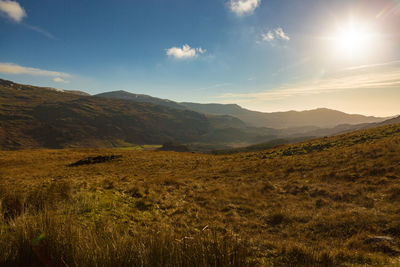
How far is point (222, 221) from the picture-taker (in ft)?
24.2

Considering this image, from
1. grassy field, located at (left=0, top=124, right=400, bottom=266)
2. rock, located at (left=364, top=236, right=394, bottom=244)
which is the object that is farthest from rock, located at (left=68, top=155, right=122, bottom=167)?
rock, located at (left=364, top=236, right=394, bottom=244)

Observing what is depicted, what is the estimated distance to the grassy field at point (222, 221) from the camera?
2.44 m

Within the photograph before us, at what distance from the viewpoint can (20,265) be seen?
2.46 m

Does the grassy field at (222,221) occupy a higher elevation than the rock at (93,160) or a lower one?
higher

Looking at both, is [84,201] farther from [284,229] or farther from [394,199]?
[394,199]

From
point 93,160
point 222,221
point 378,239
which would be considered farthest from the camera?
point 93,160

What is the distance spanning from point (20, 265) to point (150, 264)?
182 centimetres

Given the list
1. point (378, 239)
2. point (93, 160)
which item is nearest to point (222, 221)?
point (378, 239)

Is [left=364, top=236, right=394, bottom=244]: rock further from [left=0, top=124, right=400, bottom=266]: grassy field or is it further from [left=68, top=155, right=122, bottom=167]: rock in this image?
[left=68, top=155, right=122, bottom=167]: rock

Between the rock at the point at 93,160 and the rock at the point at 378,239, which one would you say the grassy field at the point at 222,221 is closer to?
the rock at the point at 378,239

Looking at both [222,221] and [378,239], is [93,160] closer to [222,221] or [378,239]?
[222,221]

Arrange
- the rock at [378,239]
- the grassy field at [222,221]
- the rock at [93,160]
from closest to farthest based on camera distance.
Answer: the grassy field at [222,221] < the rock at [378,239] < the rock at [93,160]


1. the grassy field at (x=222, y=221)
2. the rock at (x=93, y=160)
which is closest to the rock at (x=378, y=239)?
the grassy field at (x=222, y=221)

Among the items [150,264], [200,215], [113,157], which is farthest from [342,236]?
[113,157]
